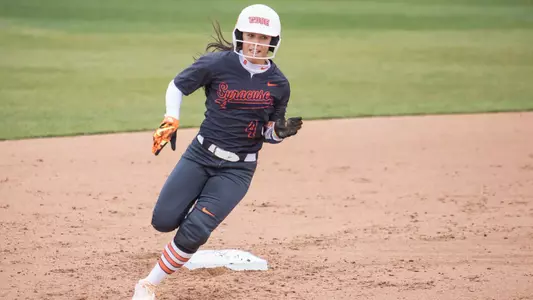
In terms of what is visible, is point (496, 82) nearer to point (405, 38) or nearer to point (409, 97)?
point (409, 97)

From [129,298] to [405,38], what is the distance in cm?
1528

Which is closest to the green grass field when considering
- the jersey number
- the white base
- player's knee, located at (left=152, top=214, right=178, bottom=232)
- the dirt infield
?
the dirt infield

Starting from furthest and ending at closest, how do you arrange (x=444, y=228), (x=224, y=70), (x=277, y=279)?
(x=444, y=228)
(x=277, y=279)
(x=224, y=70)

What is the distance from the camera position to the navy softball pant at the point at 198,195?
19.1 feet

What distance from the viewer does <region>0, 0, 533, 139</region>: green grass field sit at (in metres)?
13.2

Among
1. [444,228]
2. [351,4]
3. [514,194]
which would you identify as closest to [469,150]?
[514,194]

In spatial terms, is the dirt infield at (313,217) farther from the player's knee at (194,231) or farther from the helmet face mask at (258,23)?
the helmet face mask at (258,23)

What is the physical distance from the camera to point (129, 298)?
617 centimetres

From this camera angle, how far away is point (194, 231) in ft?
19.0

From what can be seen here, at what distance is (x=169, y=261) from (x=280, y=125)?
1176 millimetres

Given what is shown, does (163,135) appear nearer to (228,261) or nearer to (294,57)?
(228,261)

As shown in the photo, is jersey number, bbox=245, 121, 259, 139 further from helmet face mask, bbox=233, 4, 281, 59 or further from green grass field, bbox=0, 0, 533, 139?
green grass field, bbox=0, 0, 533, 139

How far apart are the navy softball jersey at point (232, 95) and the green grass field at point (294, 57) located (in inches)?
230

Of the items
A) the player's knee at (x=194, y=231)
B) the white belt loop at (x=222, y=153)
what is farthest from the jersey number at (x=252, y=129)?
the player's knee at (x=194, y=231)
